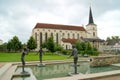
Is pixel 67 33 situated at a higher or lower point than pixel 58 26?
lower

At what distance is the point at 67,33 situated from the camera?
101 m

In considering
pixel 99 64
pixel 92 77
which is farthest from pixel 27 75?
pixel 99 64

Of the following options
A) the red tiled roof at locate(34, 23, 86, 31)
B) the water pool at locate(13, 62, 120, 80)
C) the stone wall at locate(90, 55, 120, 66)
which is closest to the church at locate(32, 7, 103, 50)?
the red tiled roof at locate(34, 23, 86, 31)

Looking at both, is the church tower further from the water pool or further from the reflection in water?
the reflection in water

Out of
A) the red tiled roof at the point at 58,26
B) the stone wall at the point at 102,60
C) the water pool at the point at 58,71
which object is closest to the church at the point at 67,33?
the red tiled roof at the point at 58,26

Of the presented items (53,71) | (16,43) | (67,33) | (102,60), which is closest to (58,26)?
(67,33)

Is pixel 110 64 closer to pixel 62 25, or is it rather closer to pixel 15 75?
pixel 15 75

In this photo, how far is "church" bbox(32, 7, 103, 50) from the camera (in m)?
91.8

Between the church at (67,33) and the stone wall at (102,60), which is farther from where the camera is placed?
the church at (67,33)

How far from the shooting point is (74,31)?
102 m

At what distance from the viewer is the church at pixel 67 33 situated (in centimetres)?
9175

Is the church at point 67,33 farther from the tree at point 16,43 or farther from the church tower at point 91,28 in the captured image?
the tree at point 16,43

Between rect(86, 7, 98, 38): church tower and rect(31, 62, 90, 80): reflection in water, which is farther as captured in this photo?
rect(86, 7, 98, 38): church tower

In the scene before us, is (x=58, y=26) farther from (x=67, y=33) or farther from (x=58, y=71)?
(x=58, y=71)
